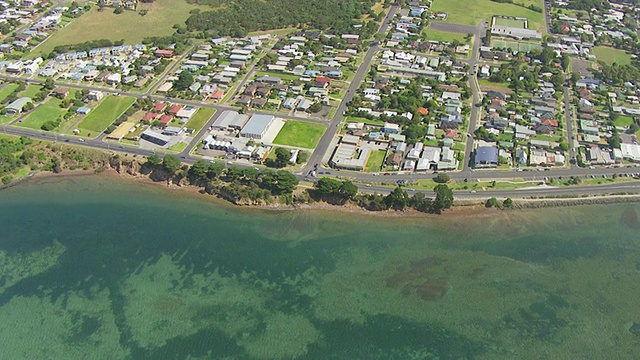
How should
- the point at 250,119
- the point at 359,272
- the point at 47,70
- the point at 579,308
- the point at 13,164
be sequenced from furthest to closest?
the point at 47,70 → the point at 250,119 → the point at 13,164 → the point at 359,272 → the point at 579,308

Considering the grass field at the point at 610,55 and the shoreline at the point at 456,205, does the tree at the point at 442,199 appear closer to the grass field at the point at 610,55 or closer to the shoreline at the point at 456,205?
the shoreline at the point at 456,205

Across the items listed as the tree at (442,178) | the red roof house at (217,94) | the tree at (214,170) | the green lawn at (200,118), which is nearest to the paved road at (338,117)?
the tree at (214,170)

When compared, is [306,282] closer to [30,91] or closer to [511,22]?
[30,91]

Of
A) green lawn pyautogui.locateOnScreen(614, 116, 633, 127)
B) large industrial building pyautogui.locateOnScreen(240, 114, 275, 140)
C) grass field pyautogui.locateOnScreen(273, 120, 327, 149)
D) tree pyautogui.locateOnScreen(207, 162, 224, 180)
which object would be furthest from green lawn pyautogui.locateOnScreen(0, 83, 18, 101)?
green lawn pyautogui.locateOnScreen(614, 116, 633, 127)

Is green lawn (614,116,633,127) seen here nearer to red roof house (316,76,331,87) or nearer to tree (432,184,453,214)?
tree (432,184,453,214)

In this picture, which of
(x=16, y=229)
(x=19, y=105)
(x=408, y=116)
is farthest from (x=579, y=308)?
(x=19, y=105)

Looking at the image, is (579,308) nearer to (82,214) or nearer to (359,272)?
(359,272)
